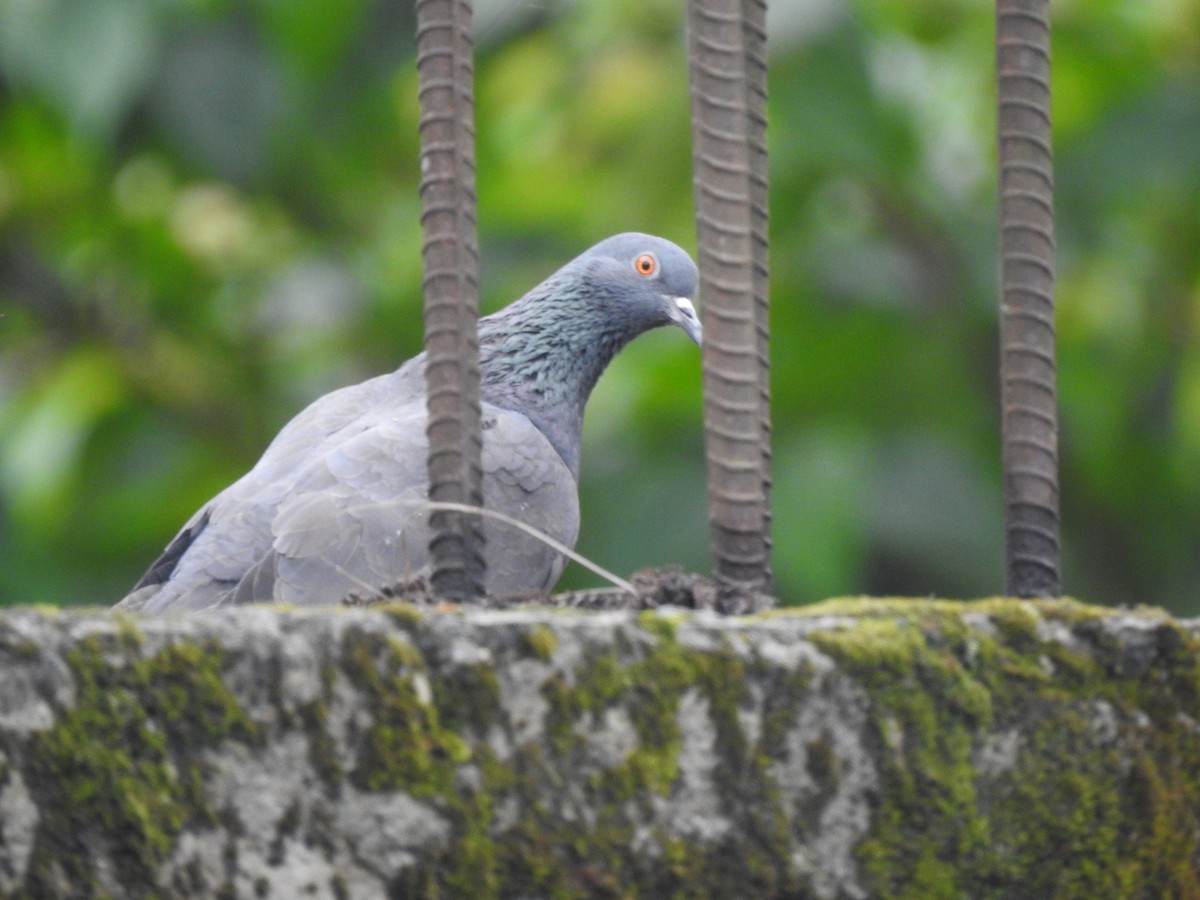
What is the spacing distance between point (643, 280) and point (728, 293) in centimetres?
281

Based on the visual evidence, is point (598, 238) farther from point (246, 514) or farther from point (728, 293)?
point (728, 293)

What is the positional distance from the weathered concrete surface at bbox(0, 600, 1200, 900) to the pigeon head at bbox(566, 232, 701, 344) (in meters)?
3.11

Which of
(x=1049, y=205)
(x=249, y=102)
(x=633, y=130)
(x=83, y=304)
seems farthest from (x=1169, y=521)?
(x=1049, y=205)

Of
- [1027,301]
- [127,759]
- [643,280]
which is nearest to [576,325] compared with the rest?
[643,280]

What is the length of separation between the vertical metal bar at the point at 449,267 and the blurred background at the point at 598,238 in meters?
4.70

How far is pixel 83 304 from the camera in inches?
345

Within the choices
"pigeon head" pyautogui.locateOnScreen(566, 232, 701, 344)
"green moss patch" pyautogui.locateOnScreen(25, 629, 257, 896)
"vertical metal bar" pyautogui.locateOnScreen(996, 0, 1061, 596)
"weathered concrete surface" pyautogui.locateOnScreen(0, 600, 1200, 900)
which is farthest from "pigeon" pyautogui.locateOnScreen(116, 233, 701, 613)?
"green moss patch" pyautogui.locateOnScreen(25, 629, 257, 896)

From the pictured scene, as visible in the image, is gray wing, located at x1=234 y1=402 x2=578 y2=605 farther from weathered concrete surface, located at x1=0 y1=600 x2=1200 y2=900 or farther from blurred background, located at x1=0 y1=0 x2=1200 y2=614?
blurred background, located at x1=0 y1=0 x2=1200 y2=614

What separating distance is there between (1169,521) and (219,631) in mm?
7207

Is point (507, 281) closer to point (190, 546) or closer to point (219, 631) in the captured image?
point (190, 546)

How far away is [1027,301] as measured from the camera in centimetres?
262

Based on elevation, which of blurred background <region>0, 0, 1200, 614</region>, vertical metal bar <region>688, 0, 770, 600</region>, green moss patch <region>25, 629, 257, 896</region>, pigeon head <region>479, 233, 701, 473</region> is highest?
blurred background <region>0, 0, 1200, 614</region>

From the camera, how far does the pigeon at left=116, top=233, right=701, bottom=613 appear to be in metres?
3.96

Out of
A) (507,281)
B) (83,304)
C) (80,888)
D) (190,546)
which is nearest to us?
(80,888)
